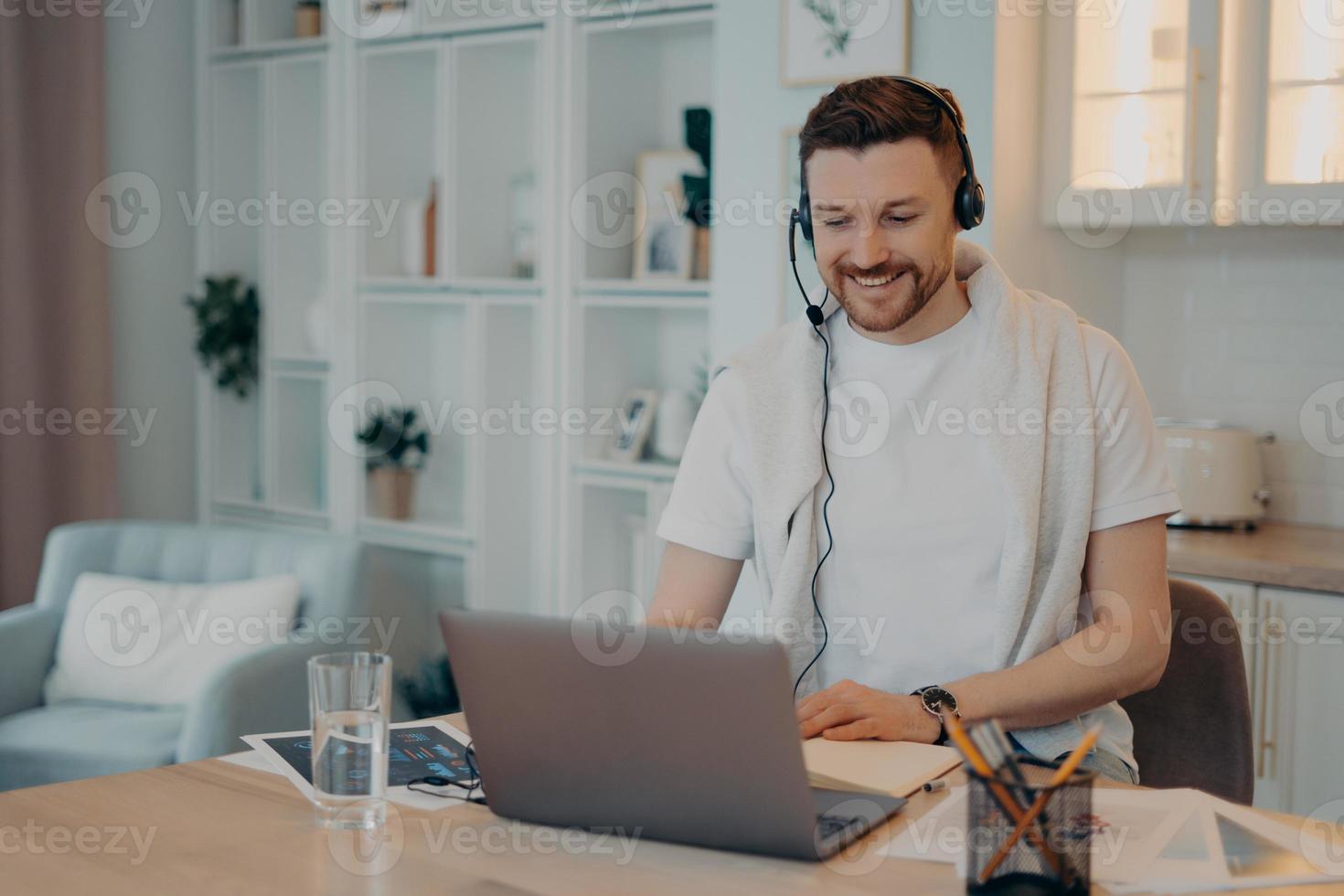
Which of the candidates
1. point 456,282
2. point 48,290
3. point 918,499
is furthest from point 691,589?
point 48,290

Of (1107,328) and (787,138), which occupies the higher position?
(787,138)

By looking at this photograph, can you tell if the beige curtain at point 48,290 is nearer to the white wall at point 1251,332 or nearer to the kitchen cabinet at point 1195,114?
the kitchen cabinet at point 1195,114

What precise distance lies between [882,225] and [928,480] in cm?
31

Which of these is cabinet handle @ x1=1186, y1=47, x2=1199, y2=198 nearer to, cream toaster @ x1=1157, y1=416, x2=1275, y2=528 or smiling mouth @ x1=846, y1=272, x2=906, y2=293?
cream toaster @ x1=1157, y1=416, x2=1275, y2=528

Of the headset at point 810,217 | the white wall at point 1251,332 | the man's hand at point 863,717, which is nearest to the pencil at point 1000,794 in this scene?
the man's hand at point 863,717

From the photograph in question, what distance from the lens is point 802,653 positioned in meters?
1.71

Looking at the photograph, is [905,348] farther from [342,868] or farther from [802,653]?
[342,868]

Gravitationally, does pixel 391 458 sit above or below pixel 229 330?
below

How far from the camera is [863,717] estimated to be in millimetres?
1408

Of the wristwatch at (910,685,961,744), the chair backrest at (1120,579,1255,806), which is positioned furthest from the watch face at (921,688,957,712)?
the chair backrest at (1120,579,1255,806)

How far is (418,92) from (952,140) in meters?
2.66

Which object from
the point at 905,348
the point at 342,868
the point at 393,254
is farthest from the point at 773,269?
the point at 342,868

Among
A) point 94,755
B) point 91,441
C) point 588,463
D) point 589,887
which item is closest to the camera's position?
point 589,887

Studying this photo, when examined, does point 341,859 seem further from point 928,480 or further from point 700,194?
point 700,194
